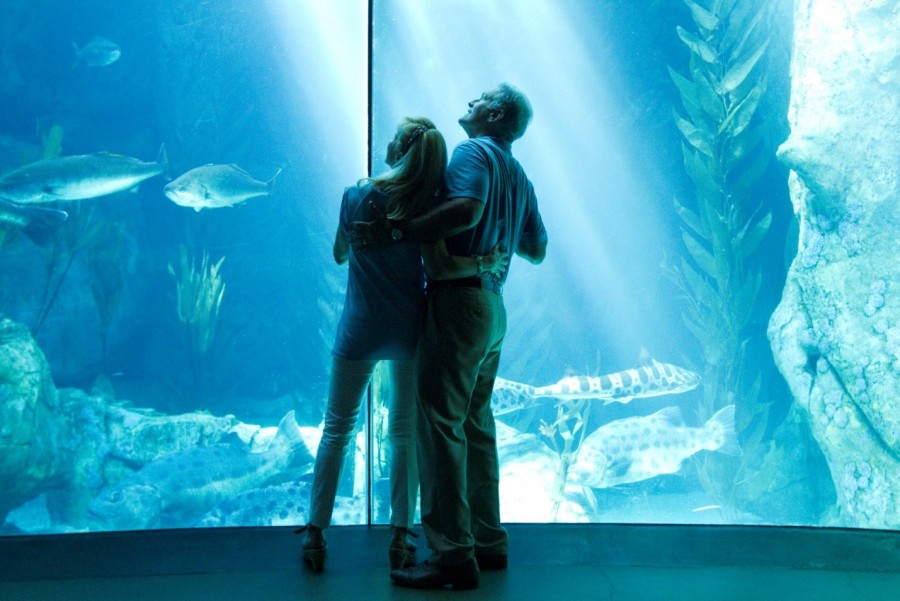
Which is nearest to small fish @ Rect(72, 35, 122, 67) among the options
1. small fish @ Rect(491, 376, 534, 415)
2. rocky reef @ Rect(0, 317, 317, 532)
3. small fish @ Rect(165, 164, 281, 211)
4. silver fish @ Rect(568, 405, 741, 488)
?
small fish @ Rect(165, 164, 281, 211)

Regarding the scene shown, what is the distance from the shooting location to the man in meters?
1.94

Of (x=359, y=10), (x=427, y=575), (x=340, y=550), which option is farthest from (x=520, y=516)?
(x=359, y=10)

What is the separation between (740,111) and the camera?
4148 millimetres

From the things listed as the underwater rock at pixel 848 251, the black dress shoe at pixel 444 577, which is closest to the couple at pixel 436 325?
the black dress shoe at pixel 444 577

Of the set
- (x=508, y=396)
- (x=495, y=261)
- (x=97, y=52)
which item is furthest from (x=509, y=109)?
(x=97, y=52)

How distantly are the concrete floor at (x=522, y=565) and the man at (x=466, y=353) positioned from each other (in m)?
0.12

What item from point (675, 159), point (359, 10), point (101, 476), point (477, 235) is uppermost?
point (359, 10)

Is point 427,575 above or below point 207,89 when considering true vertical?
below

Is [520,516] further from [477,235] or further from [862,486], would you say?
[477,235]

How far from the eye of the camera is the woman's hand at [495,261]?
6.79 ft

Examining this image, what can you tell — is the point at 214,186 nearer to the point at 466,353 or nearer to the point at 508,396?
the point at 508,396

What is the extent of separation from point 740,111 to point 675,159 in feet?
1.55

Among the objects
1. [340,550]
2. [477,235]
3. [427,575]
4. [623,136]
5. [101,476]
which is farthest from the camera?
[623,136]

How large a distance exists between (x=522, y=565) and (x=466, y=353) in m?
0.78
